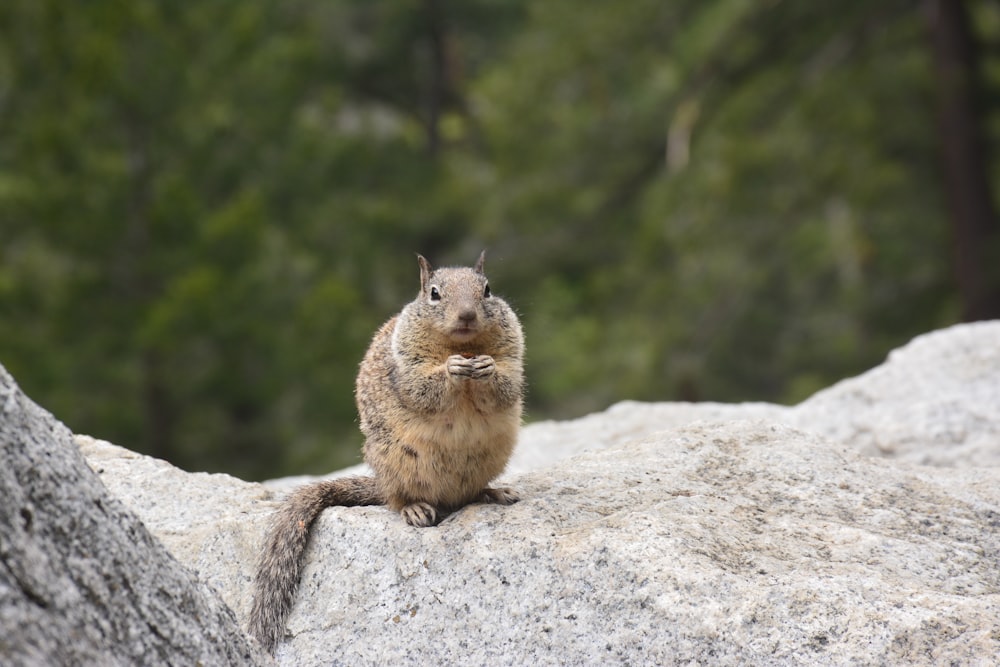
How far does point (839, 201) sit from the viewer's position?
12.4m

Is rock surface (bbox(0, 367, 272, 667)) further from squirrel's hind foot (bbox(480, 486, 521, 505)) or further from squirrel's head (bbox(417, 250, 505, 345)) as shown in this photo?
squirrel's head (bbox(417, 250, 505, 345))

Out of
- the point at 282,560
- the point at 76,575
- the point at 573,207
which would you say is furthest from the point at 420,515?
the point at 573,207

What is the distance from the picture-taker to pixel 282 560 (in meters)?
4.19

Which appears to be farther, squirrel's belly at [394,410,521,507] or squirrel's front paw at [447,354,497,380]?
squirrel's belly at [394,410,521,507]

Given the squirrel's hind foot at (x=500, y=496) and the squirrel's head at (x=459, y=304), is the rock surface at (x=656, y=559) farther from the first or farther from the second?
the squirrel's head at (x=459, y=304)

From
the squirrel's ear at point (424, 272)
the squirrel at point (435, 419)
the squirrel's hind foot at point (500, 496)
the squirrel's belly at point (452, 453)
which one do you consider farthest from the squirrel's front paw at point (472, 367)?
the squirrel's ear at point (424, 272)

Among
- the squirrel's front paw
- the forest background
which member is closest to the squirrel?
the squirrel's front paw

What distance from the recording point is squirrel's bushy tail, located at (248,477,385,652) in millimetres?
4023

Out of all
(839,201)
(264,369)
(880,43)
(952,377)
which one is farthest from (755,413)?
(264,369)

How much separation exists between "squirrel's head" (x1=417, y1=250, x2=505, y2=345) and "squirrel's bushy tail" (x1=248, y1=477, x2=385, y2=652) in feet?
2.70

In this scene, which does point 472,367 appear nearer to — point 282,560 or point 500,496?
point 500,496

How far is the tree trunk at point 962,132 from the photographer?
1173 centimetres

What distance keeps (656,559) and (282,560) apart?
53.8 inches

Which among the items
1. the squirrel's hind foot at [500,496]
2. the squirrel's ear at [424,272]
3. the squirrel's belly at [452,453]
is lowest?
the squirrel's hind foot at [500,496]
